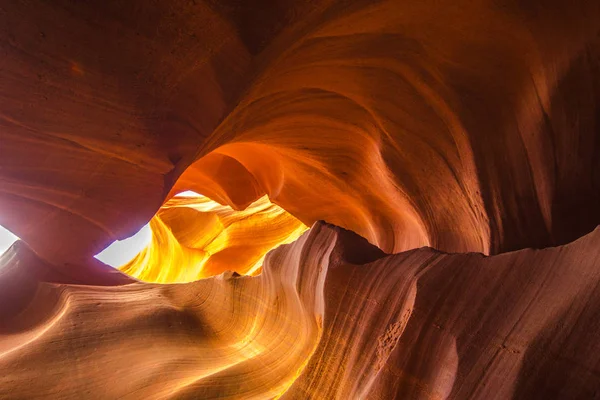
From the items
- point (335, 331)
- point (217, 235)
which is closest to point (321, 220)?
point (335, 331)

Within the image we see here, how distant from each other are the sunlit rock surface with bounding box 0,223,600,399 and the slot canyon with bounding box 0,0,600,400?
1cm

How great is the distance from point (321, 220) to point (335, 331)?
827 mm

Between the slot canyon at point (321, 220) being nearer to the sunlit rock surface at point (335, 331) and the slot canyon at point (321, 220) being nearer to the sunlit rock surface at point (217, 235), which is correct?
the sunlit rock surface at point (335, 331)

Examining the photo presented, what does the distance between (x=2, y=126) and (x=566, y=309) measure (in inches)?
107

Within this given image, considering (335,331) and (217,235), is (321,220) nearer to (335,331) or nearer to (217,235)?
(335,331)

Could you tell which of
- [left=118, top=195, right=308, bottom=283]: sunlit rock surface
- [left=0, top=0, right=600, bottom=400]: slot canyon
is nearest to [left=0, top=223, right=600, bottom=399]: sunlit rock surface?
[left=0, top=0, right=600, bottom=400]: slot canyon

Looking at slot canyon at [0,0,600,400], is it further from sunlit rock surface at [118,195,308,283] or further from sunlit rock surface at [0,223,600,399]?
sunlit rock surface at [118,195,308,283]

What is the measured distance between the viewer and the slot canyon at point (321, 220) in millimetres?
1574

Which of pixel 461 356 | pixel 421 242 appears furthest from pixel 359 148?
pixel 461 356

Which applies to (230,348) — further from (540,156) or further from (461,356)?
(540,156)

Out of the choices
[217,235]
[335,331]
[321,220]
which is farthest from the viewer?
[217,235]

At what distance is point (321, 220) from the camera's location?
2.67 metres

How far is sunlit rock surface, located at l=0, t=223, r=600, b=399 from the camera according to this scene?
1.35 metres

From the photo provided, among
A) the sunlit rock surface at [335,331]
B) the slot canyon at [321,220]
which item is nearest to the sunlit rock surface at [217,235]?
the slot canyon at [321,220]
